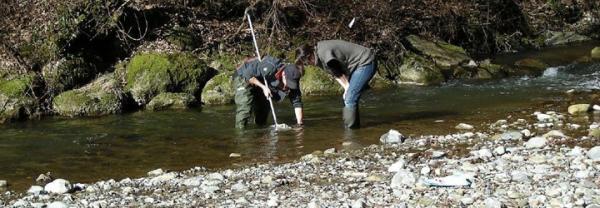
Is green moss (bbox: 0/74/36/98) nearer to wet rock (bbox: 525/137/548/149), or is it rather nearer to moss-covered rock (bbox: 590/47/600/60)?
wet rock (bbox: 525/137/548/149)

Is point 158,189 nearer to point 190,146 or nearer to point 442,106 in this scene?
point 190,146

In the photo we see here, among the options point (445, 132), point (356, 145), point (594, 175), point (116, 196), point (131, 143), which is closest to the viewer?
point (594, 175)

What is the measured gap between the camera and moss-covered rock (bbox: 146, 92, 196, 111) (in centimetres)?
1541

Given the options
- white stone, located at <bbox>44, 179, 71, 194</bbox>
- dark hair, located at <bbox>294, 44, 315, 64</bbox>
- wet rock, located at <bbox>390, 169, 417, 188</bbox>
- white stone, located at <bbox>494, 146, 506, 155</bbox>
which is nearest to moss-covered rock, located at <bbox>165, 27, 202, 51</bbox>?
dark hair, located at <bbox>294, 44, 315, 64</bbox>

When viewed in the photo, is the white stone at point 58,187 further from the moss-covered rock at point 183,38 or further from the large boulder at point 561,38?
the large boulder at point 561,38

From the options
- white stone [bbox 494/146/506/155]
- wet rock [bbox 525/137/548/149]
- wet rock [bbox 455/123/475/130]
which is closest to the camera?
white stone [bbox 494/146/506/155]

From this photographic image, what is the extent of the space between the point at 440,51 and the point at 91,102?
9693 mm

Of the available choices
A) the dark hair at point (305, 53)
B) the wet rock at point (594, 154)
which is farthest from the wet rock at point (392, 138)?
the wet rock at point (594, 154)

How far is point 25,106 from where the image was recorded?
1498cm

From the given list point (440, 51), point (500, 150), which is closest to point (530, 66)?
point (440, 51)

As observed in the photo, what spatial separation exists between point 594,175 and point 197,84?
36.2 feet

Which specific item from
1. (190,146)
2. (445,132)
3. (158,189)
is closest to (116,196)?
(158,189)

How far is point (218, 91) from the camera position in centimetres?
1596

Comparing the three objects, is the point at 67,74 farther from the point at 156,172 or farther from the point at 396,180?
the point at 396,180
